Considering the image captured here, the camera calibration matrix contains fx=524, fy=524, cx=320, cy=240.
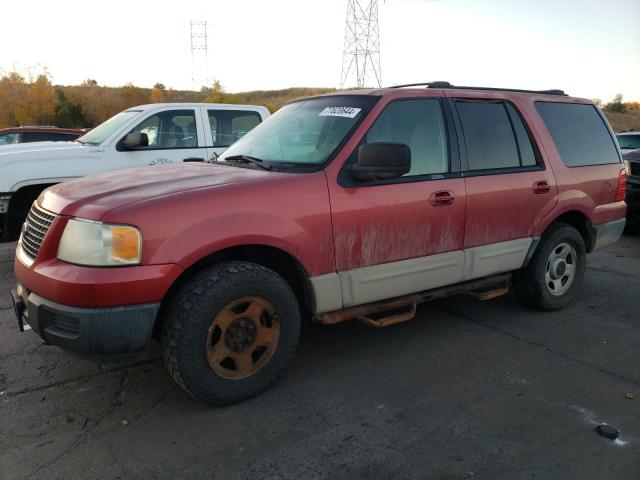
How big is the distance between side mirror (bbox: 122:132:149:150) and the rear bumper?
17.0 ft

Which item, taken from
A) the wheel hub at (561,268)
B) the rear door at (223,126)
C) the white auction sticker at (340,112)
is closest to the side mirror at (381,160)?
the white auction sticker at (340,112)

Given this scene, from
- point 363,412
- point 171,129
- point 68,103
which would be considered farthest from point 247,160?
point 68,103

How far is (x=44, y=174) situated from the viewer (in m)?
6.05

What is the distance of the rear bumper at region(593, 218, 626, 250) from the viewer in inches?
200

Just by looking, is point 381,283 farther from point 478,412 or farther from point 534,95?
point 534,95

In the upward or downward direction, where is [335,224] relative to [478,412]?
upward

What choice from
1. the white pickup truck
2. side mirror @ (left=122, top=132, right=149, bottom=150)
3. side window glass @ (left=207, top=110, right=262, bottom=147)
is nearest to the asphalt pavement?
the white pickup truck

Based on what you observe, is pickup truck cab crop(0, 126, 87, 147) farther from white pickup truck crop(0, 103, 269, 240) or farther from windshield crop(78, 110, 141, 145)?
white pickup truck crop(0, 103, 269, 240)

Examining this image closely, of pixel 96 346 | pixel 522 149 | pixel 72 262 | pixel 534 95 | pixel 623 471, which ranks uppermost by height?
pixel 534 95

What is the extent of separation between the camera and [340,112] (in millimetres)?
3764

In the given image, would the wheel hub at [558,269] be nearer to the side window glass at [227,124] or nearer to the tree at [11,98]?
the side window glass at [227,124]

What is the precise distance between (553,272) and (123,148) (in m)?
5.19

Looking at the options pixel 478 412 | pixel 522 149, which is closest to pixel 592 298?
pixel 522 149

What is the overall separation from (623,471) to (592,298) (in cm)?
311
